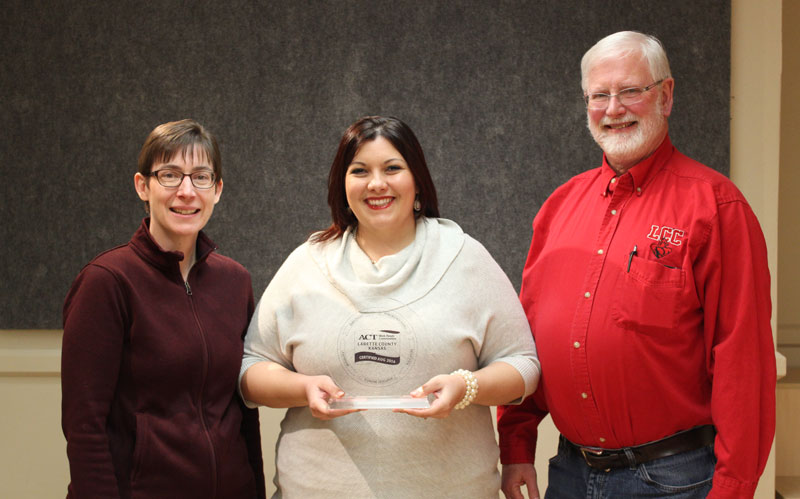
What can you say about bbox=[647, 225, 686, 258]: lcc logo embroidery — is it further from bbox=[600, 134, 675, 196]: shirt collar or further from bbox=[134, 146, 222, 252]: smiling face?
bbox=[134, 146, 222, 252]: smiling face

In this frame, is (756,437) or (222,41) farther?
(222,41)

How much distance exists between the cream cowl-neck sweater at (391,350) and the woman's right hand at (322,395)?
57 mm

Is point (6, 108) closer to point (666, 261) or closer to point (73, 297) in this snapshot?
point (73, 297)

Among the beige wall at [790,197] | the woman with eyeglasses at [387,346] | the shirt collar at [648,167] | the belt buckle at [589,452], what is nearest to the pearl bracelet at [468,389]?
the woman with eyeglasses at [387,346]

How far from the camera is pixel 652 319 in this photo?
4.18ft

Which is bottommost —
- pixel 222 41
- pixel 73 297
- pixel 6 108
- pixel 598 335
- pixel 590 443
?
pixel 590 443

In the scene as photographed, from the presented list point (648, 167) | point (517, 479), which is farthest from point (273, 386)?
point (648, 167)

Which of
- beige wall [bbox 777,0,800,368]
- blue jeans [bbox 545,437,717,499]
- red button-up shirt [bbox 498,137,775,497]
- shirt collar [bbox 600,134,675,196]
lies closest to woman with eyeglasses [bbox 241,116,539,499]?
red button-up shirt [bbox 498,137,775,497]

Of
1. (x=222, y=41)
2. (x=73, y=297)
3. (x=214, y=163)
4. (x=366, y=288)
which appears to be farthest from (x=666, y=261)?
(x=222, y=41)

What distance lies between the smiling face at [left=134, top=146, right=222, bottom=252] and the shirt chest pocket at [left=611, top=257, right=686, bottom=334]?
828 millimetres

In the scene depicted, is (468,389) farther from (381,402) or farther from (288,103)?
(288,103)

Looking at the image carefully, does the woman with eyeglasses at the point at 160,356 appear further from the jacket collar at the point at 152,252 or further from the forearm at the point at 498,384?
the forearm at the point at 498,384

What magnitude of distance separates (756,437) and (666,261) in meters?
0.34

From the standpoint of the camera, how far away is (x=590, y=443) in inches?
54.1
